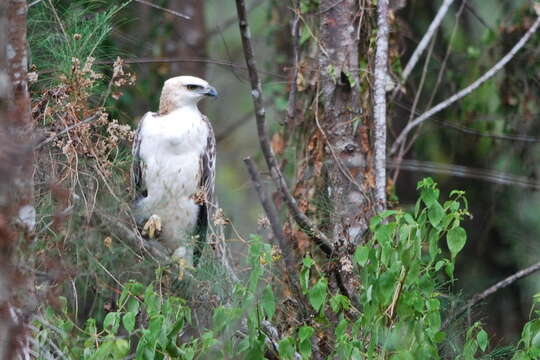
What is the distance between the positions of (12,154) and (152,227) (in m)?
2.87

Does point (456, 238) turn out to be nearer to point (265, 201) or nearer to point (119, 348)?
point (265, 201)

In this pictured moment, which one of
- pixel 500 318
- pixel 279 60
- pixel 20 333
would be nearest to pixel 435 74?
pixel 279 60

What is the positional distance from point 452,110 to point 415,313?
4481mm

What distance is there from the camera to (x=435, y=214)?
141 inches

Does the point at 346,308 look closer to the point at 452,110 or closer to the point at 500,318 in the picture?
the point at 452,110

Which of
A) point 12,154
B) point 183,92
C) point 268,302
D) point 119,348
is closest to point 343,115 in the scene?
point 183,92

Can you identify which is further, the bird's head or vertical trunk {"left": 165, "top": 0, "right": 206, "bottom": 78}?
vertical trunk {"left": 165, "top": 0, "right": 206, "bottom": 78}

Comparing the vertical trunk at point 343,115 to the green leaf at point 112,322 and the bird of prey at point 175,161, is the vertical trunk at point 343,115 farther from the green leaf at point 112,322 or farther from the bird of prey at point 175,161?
the green leaf at point 112,322

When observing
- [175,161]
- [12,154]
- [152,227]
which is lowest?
[152,227]

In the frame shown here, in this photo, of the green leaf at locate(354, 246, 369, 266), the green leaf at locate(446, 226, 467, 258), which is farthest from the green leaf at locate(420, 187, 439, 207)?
the green leaf at locate(354, 246, 369, 266)

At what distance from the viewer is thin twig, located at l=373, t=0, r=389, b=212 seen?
17.2ft

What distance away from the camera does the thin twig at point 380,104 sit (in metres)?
5.25

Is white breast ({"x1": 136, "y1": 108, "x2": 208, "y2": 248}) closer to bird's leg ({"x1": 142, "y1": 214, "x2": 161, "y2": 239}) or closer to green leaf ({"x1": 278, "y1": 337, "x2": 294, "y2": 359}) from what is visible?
bird's leg ({"x1": 142, "y1": 214, "x2": 161, "y2": 239})

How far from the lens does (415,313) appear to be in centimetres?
364
